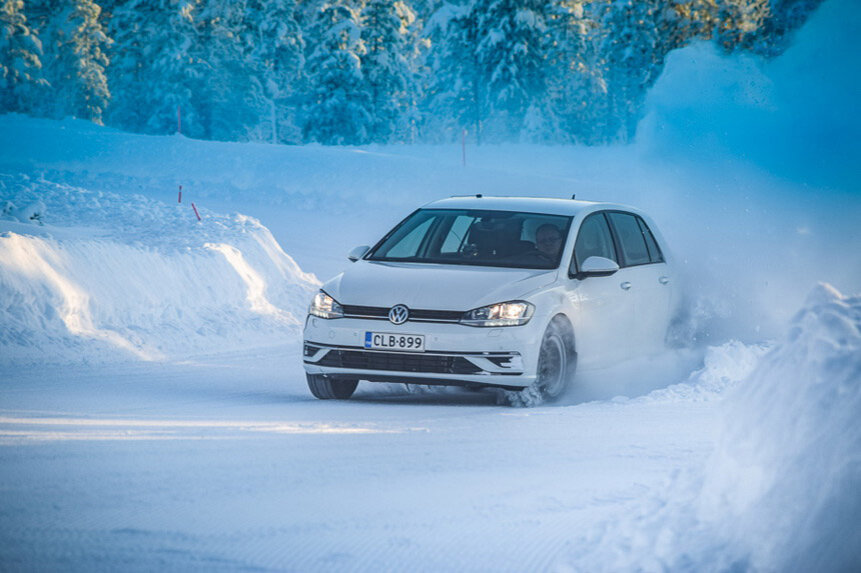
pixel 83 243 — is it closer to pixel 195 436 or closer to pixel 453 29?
pixel 195 436

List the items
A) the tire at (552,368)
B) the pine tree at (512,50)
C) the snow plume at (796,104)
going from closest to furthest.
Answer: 1. the tire at (552,368)
2. the snow plume at (796,104)
3. the pine tree at (512,50)

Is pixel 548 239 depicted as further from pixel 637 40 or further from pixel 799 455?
pixel 637 40

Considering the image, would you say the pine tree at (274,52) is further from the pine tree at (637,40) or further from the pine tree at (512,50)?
the pine tree at (637,40)

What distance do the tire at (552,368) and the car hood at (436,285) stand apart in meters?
0.39

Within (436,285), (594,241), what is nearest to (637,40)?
(594,241)

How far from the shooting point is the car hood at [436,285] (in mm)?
8406

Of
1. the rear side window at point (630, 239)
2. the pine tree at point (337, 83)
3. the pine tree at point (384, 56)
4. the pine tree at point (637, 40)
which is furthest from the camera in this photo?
the pine tree at point (384, 56)

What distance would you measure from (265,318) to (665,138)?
33.3 ft

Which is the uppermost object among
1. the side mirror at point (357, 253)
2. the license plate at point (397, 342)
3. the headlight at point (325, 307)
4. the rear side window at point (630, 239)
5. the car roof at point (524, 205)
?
the car roof at point (524, 205)

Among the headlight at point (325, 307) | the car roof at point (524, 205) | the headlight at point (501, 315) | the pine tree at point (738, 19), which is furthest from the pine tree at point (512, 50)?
the headlight at point (501, 315)

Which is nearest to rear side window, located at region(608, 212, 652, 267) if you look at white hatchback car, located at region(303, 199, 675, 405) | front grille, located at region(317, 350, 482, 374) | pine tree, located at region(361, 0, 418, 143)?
white hatchback car, located at region(303, 199, 675, 405)

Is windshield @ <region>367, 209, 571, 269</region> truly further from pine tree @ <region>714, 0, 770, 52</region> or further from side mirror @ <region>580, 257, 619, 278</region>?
pine tree @ <region>714, 0, 770, 52</region>

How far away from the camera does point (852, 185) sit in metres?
17.3

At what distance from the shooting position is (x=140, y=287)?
516 inches
